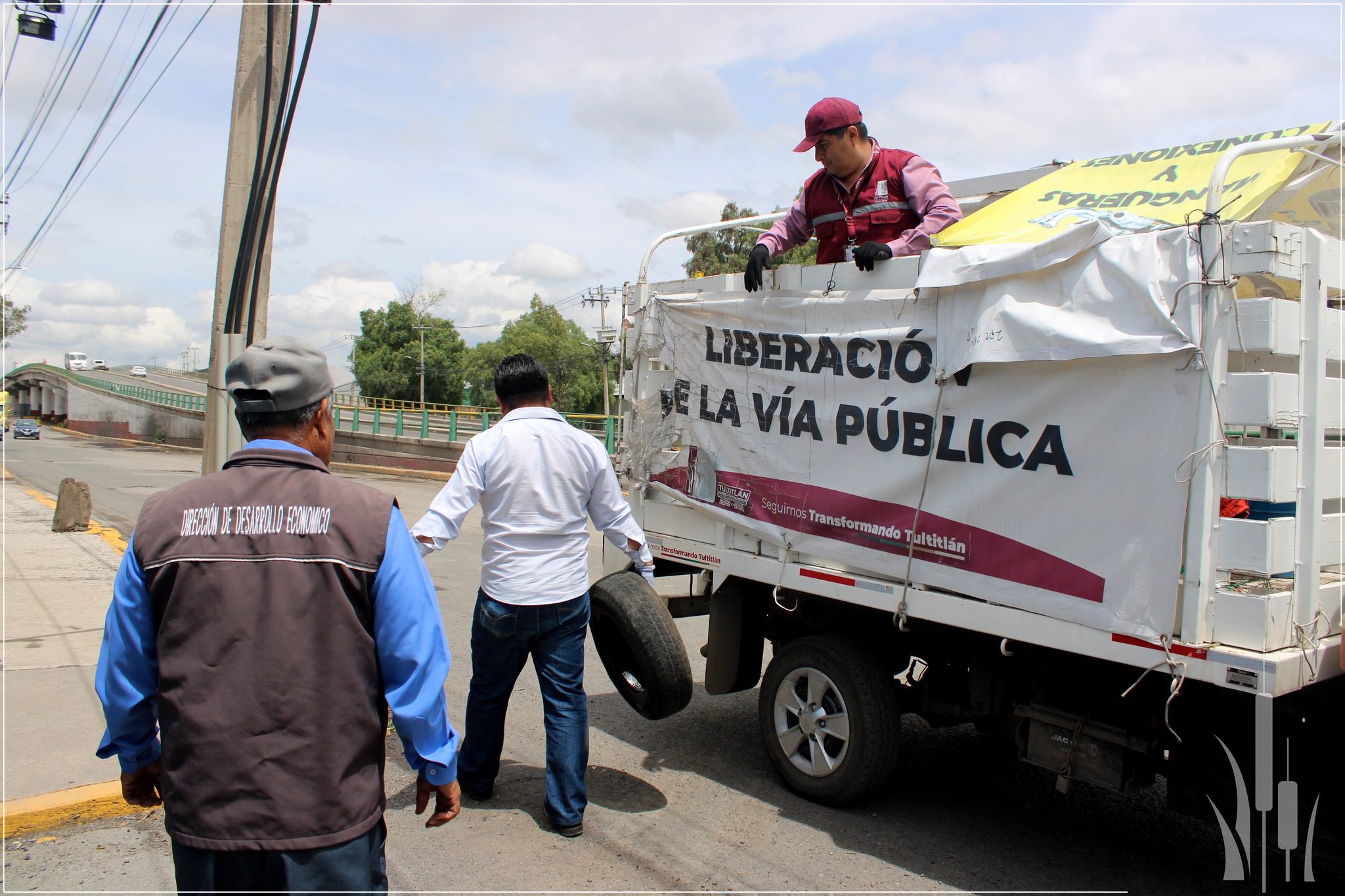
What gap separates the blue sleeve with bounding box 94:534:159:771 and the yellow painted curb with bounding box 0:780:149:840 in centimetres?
238

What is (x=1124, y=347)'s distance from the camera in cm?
323

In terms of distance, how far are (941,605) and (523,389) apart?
2.03 meters

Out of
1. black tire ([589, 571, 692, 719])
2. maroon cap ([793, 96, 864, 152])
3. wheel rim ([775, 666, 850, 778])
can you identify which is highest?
maroon cap ([793, 96, 864, 152])

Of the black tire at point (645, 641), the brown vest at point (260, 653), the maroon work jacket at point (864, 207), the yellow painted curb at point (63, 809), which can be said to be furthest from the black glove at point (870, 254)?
the yellow painted curb at point (63, 809)

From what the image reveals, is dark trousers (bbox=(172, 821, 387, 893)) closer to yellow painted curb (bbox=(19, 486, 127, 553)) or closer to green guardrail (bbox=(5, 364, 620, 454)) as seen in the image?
green guardrail (bbox=(5, 364, 620, 454))

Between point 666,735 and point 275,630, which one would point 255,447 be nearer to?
point 275,630

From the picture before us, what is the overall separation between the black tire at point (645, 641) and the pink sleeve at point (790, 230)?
186cm

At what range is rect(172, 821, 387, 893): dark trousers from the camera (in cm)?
205

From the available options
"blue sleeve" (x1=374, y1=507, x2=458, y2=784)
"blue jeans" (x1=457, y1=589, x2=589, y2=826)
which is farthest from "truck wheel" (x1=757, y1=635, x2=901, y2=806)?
"blue sleeve" (x1=374, y1=507, x2=458, y2=784)

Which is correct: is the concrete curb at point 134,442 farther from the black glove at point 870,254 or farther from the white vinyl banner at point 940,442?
the black glove at point 870,254

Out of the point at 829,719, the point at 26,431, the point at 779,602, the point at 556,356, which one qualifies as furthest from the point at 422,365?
the point at 829,719

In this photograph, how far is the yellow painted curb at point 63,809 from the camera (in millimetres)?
4055

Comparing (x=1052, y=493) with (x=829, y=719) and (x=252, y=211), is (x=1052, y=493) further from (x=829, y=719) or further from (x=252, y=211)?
(x=252, y=211)

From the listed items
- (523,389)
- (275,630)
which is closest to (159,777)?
(275,630)
